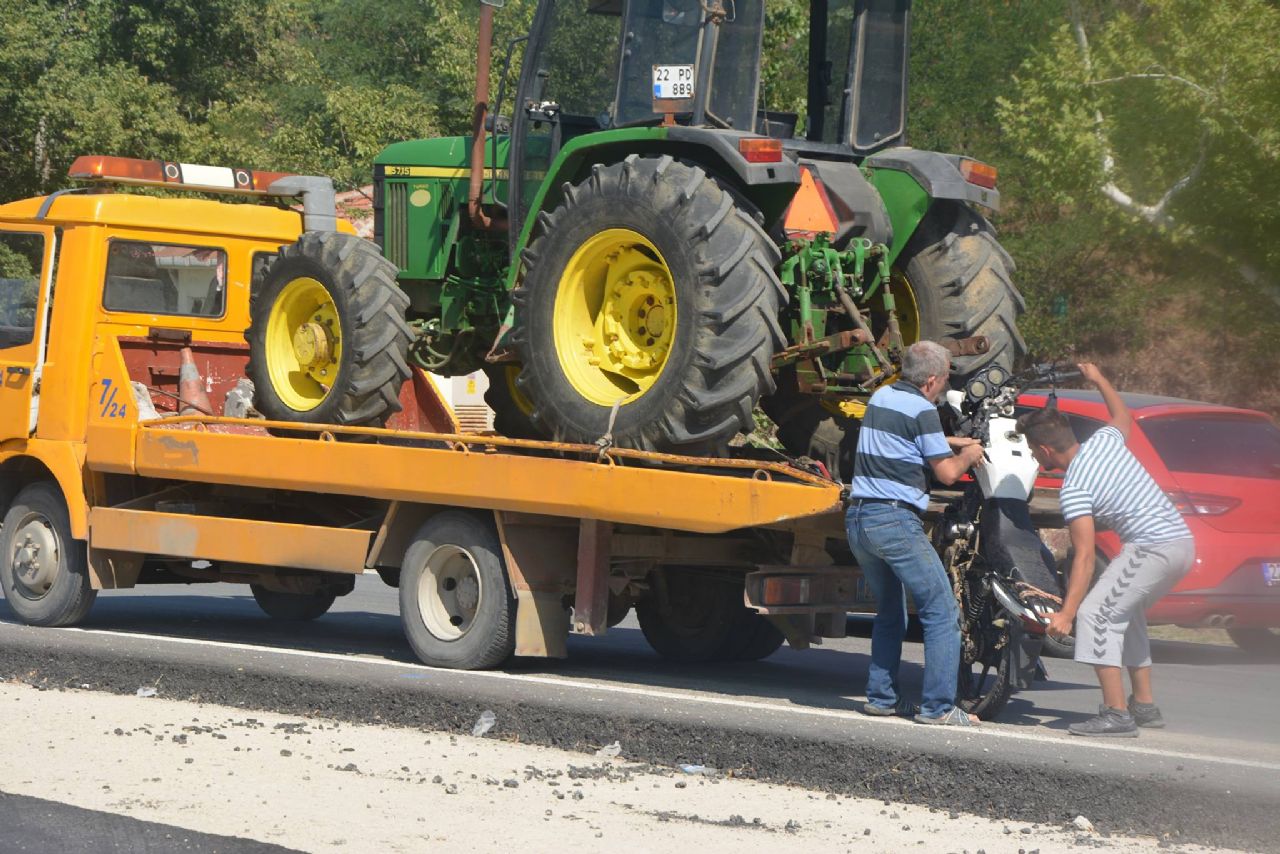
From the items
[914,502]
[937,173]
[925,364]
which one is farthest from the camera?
[937,173]

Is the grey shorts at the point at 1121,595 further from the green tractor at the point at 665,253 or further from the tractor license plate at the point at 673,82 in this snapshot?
the tractor license plate at the point at 673,82

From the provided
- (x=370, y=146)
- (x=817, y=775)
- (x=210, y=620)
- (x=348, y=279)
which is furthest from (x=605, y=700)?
(x=370, y=146)

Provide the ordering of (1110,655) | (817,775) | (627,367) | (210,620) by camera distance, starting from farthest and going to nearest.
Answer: (210,620) → (627,367) → (1110,655) → (817,775)

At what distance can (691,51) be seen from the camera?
344 inches

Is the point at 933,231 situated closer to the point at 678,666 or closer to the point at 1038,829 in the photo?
the point at 678,666

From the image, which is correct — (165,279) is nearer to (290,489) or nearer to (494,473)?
(290,489)

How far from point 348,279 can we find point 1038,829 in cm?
510

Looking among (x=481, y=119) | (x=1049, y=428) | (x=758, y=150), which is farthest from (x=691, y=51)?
(x=1049, y=428)

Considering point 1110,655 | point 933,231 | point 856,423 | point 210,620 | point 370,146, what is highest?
point 370,146

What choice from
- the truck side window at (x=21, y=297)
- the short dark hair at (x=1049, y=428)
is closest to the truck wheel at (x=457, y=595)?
the short dark hair at (x=1049, y=428)

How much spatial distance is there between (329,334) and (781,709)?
372 cm

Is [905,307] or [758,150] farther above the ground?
[758,150]

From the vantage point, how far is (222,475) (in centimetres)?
1024

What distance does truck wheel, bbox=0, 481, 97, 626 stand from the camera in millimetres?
11062
